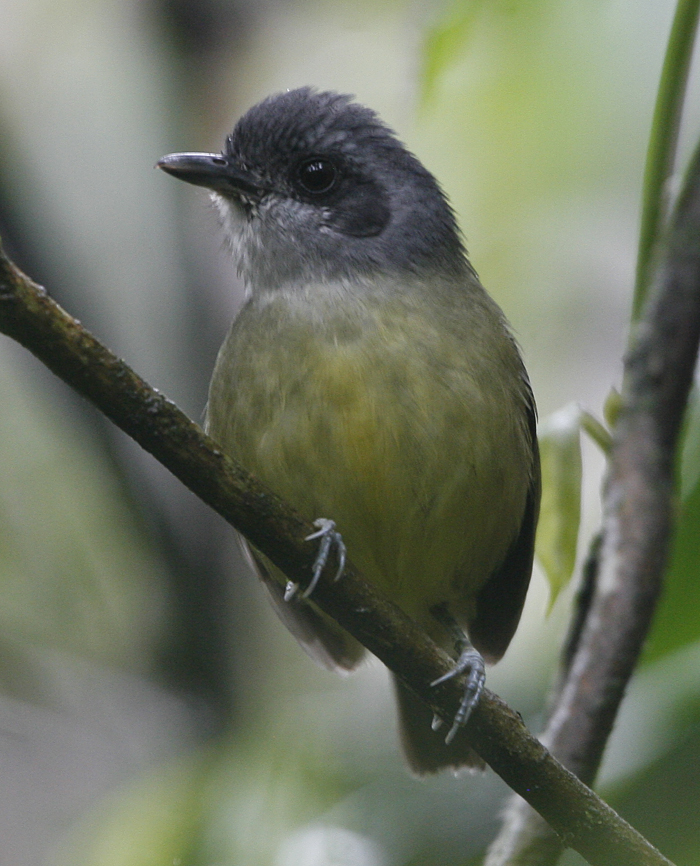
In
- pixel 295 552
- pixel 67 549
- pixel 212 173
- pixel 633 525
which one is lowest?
pixel 295 552

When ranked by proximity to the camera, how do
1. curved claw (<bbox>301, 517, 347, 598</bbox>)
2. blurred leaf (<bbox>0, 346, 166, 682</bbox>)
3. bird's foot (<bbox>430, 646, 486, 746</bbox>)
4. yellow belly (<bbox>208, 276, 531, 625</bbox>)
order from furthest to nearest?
blurred leaf (<bbox>0, 346, 166, 682</bbox>) < yellow belly (<bbox>208, 276, 531, 625</bbox>) < bird's foot (<bbox>430, 646, 486, 746</bbox>) < curved claw (<bbox>301, 517, 347, 598</bbox>)

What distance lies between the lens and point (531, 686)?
3889mm

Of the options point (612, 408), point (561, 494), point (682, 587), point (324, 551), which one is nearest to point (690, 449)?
point (612, 408)

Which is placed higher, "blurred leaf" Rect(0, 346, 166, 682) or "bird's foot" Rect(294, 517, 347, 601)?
"blurred leaf" Rect(0, 346, 166, 682)

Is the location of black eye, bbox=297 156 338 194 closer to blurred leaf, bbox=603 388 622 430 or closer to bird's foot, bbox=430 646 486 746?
blurred leaf, bbox=603 388 622 430

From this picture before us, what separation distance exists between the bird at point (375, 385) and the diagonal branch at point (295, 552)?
12 cm

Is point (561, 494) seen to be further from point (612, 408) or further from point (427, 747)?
point (427, 747)

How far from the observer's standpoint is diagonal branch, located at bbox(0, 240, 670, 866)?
1.87 m

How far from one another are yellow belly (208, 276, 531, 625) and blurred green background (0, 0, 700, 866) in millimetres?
535

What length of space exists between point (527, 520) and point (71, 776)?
2921 millimetres

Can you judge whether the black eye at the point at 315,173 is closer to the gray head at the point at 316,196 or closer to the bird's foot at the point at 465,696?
the gray head at the point at 316,196

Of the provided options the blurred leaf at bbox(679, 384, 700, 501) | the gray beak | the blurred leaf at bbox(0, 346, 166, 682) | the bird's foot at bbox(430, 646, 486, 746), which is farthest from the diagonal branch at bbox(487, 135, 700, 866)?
the blurred leaf at bbox(0, 346, 166, 682)

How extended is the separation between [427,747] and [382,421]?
123 cm

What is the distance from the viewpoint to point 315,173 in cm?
362
